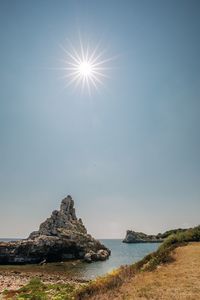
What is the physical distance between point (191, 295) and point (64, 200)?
107810mm

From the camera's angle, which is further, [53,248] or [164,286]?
[53,248]

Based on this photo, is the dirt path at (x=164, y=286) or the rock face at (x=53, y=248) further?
→ the rock face at (x=53, y=248)

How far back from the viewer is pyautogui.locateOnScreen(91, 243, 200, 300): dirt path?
1327cm

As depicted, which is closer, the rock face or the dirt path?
the dirt path

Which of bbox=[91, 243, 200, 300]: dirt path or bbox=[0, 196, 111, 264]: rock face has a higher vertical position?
bbox=[0, 196, 111, 264]: rock face

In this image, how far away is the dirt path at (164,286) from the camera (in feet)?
43.5

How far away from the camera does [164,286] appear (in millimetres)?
15070

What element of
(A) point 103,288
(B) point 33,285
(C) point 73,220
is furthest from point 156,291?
(C) point 73,220

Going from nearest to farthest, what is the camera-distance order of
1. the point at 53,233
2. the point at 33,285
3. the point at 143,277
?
the point at 143,277 → the point at 33,285 → the point at 53,233

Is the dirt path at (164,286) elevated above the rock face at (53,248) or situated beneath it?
situated beneath

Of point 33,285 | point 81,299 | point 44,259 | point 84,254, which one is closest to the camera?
point 81,299

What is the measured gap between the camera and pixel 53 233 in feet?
306

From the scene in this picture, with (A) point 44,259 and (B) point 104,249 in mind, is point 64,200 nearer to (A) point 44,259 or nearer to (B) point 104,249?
(B) point 104,249

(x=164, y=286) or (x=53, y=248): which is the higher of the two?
(x=53, y=248)
